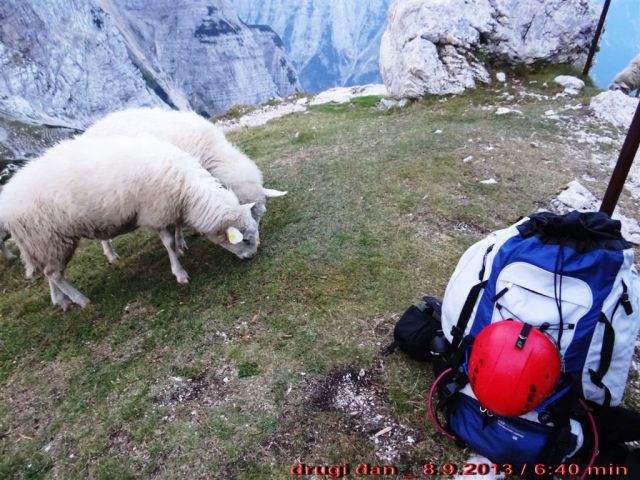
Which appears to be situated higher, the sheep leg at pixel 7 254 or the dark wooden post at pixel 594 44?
the dark wooden post at pixel 594 44

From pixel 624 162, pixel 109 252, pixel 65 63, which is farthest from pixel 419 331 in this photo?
pixel 65 63

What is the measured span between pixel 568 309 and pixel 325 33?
20427 centimetres

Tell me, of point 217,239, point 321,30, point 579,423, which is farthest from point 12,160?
point 321,30

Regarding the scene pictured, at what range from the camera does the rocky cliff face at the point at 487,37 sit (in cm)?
1329

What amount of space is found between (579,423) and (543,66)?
547 inches

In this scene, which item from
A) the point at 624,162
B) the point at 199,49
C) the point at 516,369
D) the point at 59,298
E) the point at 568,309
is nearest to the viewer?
the point at 516,369

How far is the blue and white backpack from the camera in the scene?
2.88 meters

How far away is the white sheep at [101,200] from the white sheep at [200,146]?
0.74m

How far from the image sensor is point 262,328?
4789 millimetres

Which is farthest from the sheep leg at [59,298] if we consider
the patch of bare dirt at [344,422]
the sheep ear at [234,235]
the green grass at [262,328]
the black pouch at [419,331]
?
the black pouch at [419,331]

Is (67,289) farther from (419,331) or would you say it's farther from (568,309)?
(568,309)

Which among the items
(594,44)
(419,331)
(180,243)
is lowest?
(180,243)

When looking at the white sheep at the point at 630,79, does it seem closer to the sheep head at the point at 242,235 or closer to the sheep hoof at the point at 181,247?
the sheep head at the point at 242,235

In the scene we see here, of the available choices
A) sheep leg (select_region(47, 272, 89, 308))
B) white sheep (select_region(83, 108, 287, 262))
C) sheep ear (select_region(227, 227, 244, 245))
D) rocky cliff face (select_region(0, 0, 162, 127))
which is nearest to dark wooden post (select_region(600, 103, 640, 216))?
sheep ear (select_region(227, 227, 244, 245))
